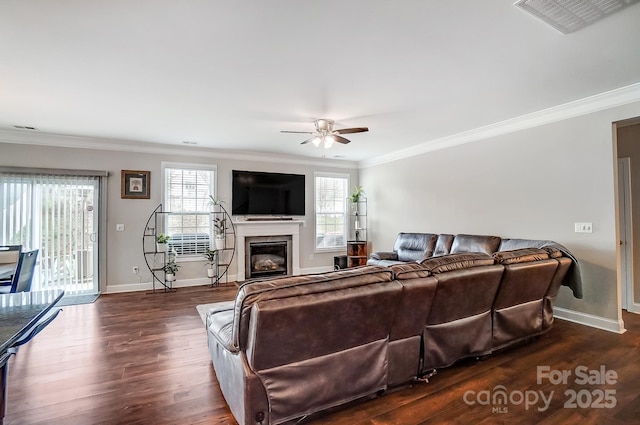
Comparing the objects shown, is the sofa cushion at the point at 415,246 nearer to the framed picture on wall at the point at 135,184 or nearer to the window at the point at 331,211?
the window at the point at 331,211

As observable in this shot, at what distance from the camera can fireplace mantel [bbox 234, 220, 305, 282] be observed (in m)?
6.14

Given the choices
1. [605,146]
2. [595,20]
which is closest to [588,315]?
[605,146]

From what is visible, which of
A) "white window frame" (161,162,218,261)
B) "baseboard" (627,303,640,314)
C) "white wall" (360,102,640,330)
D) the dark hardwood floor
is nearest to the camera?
the dark hardwood floor

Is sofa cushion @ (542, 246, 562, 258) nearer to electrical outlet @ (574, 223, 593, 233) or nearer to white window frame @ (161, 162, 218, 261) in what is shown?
electrical outlet @ (574, 223, 593, 233)

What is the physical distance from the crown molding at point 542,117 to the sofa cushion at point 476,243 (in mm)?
1583

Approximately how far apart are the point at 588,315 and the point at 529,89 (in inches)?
108

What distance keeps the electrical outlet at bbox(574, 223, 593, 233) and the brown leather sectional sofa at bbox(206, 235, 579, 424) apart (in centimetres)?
135

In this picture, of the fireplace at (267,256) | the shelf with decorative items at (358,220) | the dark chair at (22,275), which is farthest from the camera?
the shelf with decorative items at (358,220)

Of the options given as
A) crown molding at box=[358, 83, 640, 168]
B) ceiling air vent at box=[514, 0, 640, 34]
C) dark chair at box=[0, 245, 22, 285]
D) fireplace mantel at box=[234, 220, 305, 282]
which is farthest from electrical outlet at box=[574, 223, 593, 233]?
dark chair at box=[0, 245, 22, 285]

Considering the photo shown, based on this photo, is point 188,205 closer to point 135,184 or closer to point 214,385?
point 135,184

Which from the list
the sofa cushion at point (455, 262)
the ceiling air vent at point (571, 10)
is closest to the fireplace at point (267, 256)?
the sofa cushion at point (455, 262)

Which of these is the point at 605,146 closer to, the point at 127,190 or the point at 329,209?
the point at 329,209

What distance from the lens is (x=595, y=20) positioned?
215cm

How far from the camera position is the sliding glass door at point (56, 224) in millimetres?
4645
